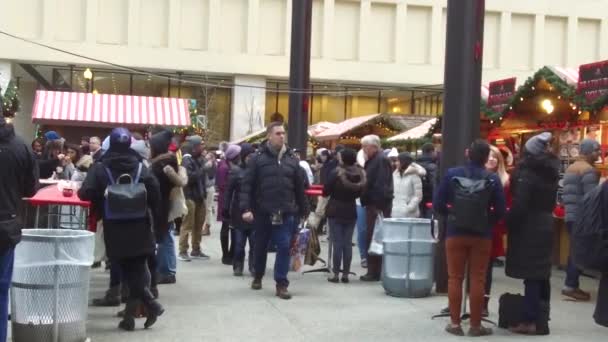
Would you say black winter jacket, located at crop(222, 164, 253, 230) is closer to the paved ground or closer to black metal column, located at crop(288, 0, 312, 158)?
the paved ground

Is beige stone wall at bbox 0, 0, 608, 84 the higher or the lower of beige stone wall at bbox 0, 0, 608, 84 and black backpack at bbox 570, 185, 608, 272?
the higher

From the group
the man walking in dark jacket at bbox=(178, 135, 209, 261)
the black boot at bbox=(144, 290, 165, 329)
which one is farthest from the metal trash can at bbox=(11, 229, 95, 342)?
the man walking in dark jacket at bbox=(178, 135, 209, 261)

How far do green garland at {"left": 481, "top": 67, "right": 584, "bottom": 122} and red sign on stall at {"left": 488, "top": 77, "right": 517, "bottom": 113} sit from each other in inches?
3.6

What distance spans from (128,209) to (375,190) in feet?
15.3

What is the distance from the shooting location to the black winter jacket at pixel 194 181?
12273 mm

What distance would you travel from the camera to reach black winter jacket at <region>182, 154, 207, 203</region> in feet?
40.3

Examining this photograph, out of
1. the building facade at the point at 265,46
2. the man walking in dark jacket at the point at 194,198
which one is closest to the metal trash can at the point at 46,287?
the man walking in dark jacket at the point at 194,198

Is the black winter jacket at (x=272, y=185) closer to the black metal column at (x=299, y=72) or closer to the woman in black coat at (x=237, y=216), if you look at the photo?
the woman in black coat at (x=237, y=216)

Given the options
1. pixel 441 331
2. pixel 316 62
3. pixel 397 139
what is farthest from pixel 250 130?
pixel 441 331

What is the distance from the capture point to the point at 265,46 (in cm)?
3991

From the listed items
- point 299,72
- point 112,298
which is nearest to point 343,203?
point 112,298

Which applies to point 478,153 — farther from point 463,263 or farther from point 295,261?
point 295,261

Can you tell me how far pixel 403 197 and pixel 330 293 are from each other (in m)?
2.18

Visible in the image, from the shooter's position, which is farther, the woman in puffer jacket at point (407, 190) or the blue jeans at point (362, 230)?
the blue jeans at point (362, 230)
